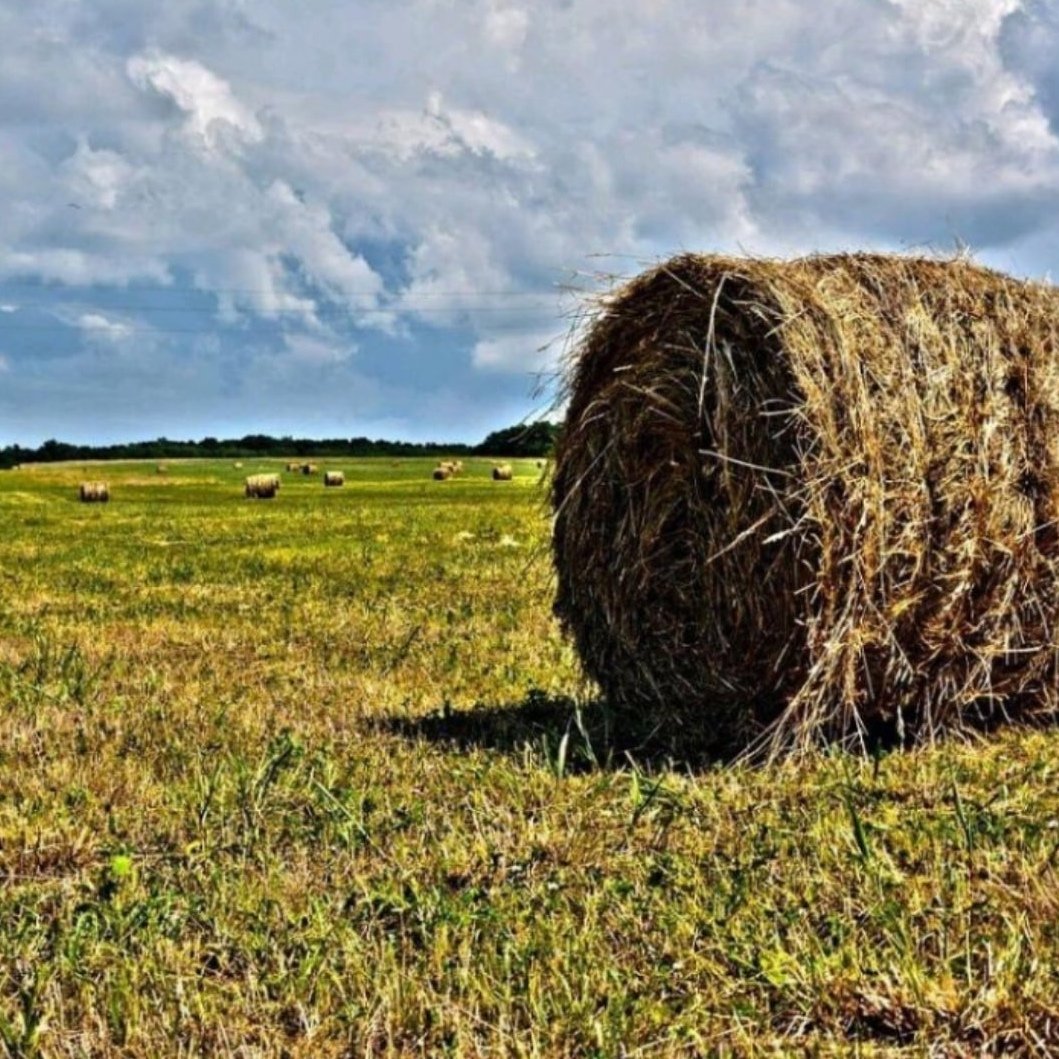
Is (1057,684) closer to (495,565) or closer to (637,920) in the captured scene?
(637,920)

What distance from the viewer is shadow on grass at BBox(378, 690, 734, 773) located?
21.2ft

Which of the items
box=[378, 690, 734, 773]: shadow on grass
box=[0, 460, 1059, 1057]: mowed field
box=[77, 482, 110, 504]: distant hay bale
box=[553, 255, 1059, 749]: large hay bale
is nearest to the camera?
box=[0, 460, 1059, 1057]: mowed field

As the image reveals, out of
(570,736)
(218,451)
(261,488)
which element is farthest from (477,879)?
(218,451)

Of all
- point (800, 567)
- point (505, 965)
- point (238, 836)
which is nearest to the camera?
point (505, 965)

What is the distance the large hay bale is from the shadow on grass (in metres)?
0.14

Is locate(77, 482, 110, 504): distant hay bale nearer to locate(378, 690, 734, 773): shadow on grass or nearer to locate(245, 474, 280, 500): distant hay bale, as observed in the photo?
locate(245, 474, 280, 500): distant hay bale

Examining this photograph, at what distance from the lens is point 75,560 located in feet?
61.6

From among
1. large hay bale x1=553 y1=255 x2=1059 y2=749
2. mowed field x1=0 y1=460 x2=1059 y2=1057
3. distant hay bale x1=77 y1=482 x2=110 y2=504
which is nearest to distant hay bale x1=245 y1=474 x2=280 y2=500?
distant hay bale x1=77 y1=482 x2=110 y2=504

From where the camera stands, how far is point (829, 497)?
20.1 feet

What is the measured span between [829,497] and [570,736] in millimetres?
1905

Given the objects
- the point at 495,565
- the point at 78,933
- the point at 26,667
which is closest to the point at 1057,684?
the point at 78,933

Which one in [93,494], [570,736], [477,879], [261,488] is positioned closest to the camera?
[477,879]

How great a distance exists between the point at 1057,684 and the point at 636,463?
2506 mm

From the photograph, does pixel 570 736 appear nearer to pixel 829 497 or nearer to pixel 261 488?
pixel 829 497
